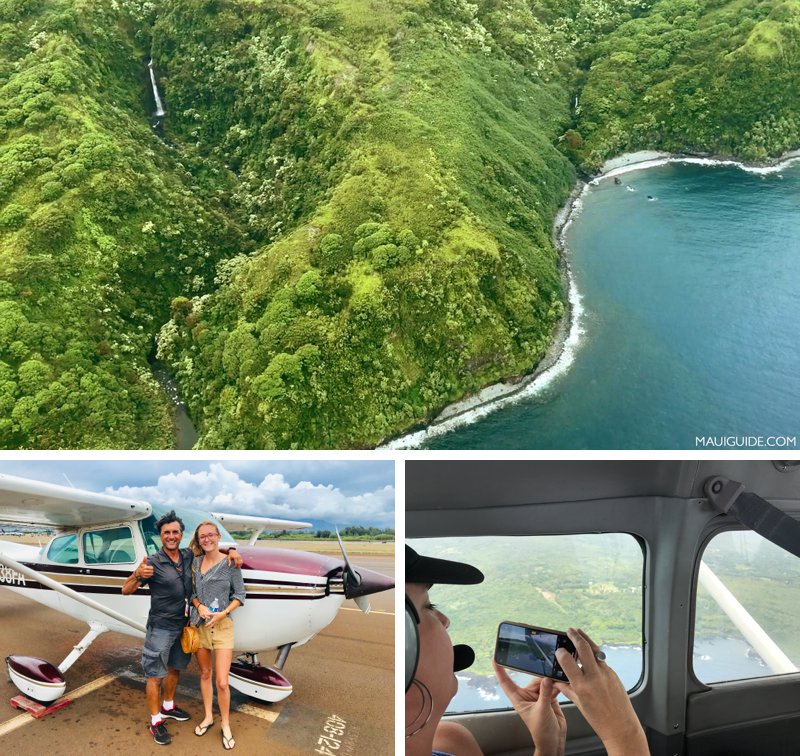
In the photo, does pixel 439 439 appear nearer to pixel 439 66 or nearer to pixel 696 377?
pixel 696 377

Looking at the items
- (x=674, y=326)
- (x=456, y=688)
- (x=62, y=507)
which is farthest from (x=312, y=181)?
(x=456, y=688)

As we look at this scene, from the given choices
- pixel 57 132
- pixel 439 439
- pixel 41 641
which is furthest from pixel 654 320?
pixel 57 132

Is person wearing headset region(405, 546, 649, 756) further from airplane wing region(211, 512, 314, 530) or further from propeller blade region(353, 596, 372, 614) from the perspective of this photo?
airplane wing region(211, 512, 314, 530)

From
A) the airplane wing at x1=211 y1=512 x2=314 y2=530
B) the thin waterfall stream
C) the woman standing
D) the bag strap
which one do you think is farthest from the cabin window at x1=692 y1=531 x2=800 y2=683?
the thin waterfall stream

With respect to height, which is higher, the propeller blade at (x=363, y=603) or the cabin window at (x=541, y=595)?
the cabin window at (x=541, y=595)

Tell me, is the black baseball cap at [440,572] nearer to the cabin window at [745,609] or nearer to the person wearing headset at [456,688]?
the person wearing headset at [456,688]

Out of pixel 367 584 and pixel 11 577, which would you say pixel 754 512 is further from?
pixel 11 577

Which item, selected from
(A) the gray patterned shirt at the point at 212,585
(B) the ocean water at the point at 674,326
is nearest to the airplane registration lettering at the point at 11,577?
(A) the gray patterned shirt at the point at 212,585
